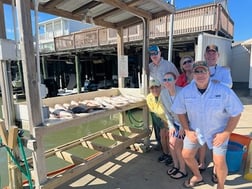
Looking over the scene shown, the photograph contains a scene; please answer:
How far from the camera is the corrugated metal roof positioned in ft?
9.12

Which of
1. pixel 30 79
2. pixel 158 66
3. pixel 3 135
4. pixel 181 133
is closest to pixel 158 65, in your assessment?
pixel 158 66

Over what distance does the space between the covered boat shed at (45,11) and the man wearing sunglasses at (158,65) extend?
0.25 m

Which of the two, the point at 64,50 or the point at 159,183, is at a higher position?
the point at 64,50

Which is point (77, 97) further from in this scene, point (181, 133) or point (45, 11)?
point (181, 133)

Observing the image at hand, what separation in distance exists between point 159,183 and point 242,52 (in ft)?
35.0

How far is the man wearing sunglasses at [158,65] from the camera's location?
3.12 m

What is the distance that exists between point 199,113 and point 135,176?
1274 millimetres

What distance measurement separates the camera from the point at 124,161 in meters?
3.31

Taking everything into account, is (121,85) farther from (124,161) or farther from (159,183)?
(159,183)

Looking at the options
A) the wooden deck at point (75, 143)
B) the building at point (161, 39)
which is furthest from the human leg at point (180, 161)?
the building at point (161, 39)

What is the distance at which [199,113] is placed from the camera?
2.14 m

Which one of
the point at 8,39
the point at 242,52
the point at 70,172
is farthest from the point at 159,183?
the point at 242,52

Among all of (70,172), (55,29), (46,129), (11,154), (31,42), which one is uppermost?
(55,29)

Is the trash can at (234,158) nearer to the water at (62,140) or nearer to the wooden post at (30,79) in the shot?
the wooden post at (30,79)
